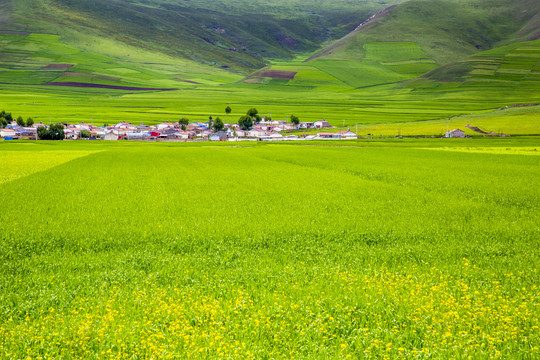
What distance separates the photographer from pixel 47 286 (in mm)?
13602

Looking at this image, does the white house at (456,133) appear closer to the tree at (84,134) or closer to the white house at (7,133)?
the tree at (84,134)

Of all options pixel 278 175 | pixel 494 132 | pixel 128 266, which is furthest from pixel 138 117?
pixel 128 266

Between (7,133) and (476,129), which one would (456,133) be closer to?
(476,129)

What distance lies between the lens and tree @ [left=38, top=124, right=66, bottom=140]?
119 metres

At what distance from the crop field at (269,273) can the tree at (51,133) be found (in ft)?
327

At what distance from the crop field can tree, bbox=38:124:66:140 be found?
3929 inches

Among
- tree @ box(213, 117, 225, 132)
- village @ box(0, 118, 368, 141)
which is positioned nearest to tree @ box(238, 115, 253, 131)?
village @ box(0, 118, 368, 141)

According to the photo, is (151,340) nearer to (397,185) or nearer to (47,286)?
(47,286)

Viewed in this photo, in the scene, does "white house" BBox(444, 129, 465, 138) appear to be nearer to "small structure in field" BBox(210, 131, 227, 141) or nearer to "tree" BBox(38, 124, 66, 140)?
"small structure in field" BBox(210, 131, 227, 141)

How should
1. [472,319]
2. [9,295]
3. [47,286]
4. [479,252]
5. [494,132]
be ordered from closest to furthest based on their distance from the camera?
[472,319] < [9,295] < [47,286] < [479,252] < [494,132]

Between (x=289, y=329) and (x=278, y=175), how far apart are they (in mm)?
29233

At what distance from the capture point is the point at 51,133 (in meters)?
119

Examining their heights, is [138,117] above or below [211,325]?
above

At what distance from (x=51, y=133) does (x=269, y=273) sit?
4814 inches
